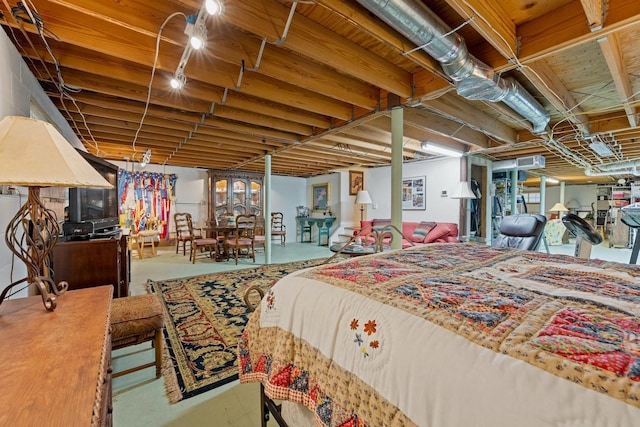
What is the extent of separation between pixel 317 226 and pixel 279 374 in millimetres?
7039

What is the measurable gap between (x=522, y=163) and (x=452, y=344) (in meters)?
6.28

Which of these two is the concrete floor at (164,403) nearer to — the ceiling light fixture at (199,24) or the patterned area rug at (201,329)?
the patterned area rug at (201,329)

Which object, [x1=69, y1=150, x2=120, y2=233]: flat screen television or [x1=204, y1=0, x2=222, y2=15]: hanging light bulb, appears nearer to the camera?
[x1=204, y1=0, x2=222, y2=15]: hanging light bulb

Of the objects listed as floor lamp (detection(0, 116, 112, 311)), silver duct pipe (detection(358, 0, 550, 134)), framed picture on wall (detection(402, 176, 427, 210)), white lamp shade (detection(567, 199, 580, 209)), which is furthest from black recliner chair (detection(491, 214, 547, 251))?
white lamp shade (detection(567, 199, 580, 209))

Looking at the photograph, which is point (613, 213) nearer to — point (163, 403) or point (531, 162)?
point (531, 162)

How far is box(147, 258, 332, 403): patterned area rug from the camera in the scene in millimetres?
1734

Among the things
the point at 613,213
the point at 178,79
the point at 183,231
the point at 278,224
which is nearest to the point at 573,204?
the point at 613,213

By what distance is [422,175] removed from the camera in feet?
19.4

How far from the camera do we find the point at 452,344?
25.3 inches

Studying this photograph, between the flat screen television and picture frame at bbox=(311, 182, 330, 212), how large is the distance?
5524 mm

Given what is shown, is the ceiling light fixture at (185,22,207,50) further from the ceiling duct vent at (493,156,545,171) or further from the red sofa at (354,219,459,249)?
the ceiling duct vent at (493,156,545,171)

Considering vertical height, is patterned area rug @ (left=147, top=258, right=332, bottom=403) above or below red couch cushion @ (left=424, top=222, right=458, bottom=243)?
below

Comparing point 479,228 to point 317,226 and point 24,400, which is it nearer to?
point 317,226

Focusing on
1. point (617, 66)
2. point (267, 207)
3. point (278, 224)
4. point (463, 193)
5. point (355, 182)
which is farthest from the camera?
point (278, 224)
